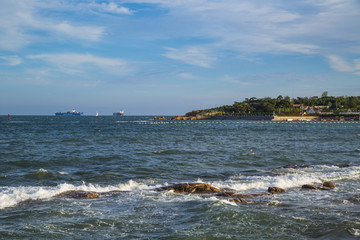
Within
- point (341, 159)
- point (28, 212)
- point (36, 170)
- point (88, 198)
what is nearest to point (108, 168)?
point (36, 170)

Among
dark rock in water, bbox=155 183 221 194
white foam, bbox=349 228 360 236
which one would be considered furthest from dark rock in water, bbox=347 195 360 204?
dark rock in water, bbox=155 183 221 194

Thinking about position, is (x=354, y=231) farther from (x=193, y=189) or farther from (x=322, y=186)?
(x=322, y=186)

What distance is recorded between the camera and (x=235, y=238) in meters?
8.96

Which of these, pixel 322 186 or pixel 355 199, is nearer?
pixel 355 199

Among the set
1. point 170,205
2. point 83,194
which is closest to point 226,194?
point 170,205

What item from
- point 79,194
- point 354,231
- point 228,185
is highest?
point 354,231

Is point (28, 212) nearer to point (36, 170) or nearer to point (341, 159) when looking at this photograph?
point (36, 170)

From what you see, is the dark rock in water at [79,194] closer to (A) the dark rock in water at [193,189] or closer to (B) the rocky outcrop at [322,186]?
(A) the dark rock in water at [193,189]

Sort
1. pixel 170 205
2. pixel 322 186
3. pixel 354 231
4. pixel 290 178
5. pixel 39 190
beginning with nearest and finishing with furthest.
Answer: pixel 354 231 < pixel 170 205 < pixel 39 190 < pixel 322 186 < pixel 290 178

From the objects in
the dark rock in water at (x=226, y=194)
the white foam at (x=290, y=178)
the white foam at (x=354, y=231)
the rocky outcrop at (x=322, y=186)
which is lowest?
the white foam at (x=290, y=178)

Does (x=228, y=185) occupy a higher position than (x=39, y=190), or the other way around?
(x=39, y=190)

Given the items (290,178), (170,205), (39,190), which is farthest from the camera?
(290,178)

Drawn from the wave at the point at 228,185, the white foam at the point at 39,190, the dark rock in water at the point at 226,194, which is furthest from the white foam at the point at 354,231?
the white foam at the point at 39,190

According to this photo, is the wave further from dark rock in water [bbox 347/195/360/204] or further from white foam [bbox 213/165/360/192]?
dark rock in water [bbox 347/195/360/204]
